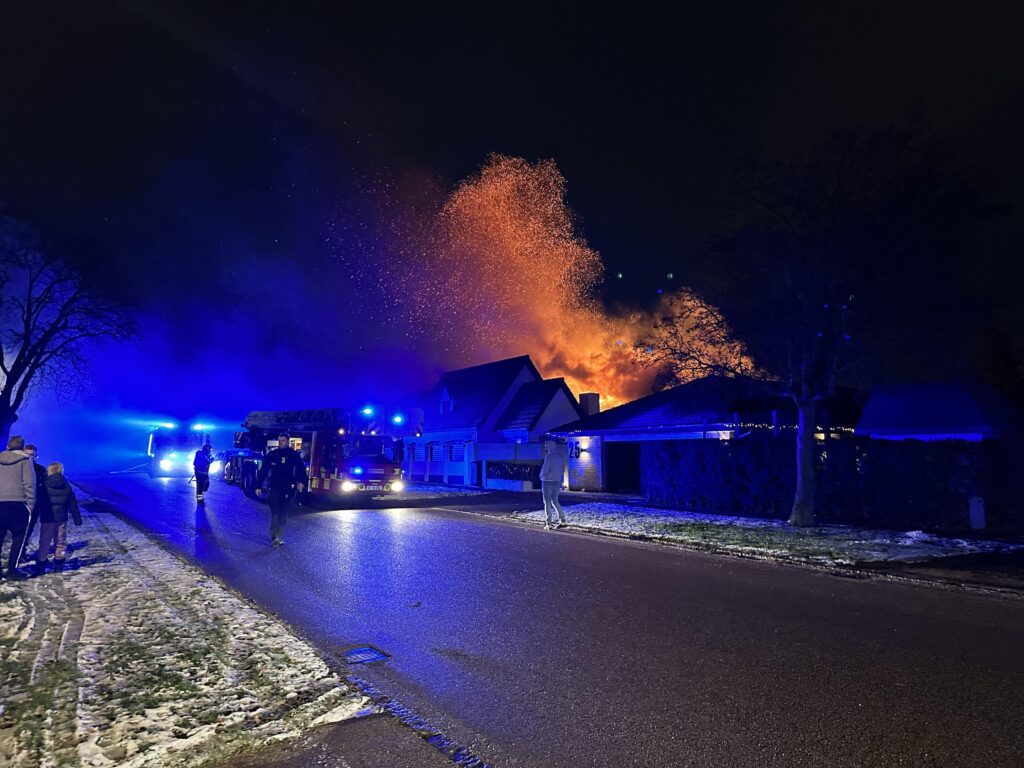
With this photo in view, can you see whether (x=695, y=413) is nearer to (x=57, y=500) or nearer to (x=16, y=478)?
(x=57, y=500)

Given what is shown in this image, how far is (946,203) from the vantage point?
515 inches

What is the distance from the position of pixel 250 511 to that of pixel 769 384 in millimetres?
14841

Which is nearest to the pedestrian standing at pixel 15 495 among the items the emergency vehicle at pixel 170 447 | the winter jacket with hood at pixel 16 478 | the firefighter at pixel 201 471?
the winter jacket with hood at pixel 16 478

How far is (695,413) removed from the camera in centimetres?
2356

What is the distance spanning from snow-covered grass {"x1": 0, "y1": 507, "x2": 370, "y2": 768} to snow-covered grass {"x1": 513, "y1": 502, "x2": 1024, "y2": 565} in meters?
8.12

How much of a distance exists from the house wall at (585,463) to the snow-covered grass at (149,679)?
68.2ft

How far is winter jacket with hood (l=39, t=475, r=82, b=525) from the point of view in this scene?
9.60m

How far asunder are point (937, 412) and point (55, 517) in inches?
1104

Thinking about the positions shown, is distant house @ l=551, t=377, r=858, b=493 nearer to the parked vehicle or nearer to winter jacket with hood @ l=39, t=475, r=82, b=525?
winter jacket with hood @ l=39, t=475, r=82, b=525

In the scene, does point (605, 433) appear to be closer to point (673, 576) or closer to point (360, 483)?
point (360, 483)

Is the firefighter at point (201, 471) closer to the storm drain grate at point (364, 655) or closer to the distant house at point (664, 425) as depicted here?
the distant house at point (664, 425)

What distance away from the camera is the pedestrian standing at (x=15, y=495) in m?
8.28

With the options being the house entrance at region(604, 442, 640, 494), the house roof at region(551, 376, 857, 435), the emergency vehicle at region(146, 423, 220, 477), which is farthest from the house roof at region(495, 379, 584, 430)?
the emergency vehicle at region(146, 423, 220, 477)

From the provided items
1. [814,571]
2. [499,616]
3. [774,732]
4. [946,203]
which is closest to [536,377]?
[946,203]
